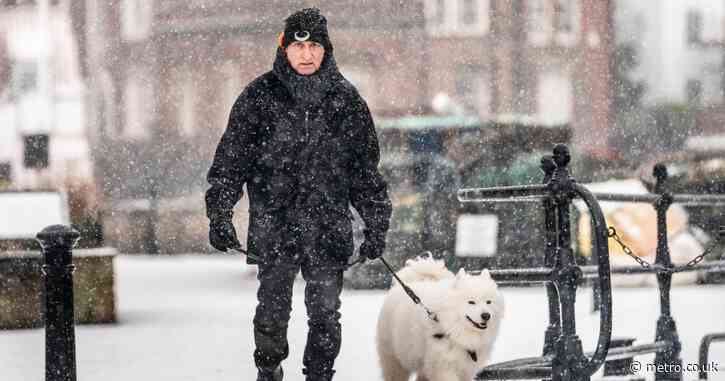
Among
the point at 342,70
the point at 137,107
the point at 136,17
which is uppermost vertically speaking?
the point at 136,17

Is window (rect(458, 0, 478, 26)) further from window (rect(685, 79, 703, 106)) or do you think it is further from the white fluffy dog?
the white fluffy dog

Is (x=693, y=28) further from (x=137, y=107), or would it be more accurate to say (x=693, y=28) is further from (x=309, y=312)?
(x=309, y=312)

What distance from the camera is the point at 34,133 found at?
106 ft

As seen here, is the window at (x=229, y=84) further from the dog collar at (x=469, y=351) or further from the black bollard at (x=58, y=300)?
the dog collar at (x=469, y=351)

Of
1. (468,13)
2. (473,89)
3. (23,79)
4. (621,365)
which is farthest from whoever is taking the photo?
(468,13)

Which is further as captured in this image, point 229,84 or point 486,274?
point 229,84

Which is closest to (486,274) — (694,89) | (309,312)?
(309,312)

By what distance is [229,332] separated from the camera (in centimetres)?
1105

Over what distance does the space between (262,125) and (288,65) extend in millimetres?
295

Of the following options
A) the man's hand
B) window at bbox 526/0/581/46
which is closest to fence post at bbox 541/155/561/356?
the man's hand

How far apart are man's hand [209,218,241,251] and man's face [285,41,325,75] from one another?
2.49 feet

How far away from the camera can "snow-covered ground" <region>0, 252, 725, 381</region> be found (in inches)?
328

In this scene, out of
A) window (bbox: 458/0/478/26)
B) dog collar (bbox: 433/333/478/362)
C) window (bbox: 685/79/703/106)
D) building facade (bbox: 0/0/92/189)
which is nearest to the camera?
dog collar (bbox: 433/333/478/362)

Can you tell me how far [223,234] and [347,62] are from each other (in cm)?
3302
